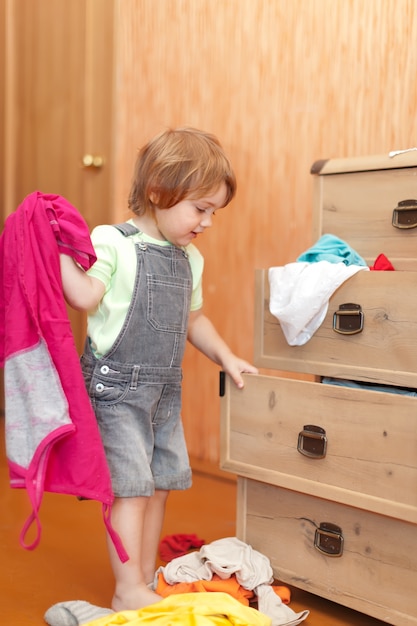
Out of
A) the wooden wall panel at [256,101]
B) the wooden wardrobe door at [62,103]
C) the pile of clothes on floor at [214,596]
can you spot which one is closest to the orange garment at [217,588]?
the pile of clothes on floor at [214,596]

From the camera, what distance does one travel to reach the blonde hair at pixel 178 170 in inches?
53.6

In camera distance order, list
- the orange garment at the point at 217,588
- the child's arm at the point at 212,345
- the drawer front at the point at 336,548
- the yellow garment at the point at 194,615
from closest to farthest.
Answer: the yellow garment at the point at 194,615
the drawer front at the point at 336,548
the orange garment at the point at 217,588
the child's arm at the point at 212,345

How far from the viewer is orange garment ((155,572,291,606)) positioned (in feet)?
4.46

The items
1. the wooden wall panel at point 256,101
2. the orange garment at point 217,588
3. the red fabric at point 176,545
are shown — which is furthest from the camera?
the wooden wall panel at point 256,101

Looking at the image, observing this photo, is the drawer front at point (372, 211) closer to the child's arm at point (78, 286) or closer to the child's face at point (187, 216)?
the child's face at point (187, 216)

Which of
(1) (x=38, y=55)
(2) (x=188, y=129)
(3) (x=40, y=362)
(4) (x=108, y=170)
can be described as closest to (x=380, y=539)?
(3) (x=40, y=362)

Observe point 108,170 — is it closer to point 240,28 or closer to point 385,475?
point 240,28

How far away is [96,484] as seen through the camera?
1238 mm

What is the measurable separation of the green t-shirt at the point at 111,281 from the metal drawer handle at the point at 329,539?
48 cm

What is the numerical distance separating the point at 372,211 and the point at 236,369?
39 centimetres

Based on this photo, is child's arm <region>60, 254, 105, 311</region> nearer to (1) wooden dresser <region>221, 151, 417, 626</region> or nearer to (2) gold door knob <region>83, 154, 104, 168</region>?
(1) wooden dresser <region>221, 151, 417, 626</region>

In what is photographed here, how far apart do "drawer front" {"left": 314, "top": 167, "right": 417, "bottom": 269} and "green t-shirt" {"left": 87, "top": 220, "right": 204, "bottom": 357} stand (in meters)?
0.40

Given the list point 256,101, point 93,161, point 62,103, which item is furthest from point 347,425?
point 62,103

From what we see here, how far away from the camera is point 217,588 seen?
1364mm
